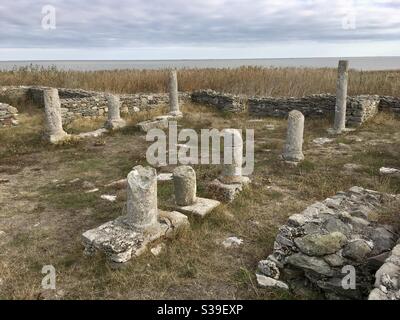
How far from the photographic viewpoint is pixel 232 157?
7.05m

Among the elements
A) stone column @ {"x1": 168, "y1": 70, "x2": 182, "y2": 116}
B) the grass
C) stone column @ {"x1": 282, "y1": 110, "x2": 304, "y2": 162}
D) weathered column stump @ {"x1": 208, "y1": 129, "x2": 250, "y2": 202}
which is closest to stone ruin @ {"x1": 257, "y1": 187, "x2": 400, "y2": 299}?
weathered column stump @ {"x1": 208, "y1": 129, "x2": 250, "y2": 202}

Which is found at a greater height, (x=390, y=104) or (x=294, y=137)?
(x=390, y=104)

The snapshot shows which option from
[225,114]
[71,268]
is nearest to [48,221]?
[71,268]

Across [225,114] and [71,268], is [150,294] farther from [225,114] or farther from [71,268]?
[225,114]

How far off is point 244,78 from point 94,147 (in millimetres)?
10728

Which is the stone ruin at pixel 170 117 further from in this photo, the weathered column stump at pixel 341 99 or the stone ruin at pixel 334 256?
the stone ruin at pixel 334 256

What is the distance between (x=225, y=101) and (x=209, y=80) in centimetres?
427

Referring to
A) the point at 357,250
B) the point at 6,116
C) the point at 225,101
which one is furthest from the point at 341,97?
the point at 6,116

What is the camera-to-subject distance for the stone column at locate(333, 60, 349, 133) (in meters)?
11.4

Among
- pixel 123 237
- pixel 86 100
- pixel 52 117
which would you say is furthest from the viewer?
pixel 86 100

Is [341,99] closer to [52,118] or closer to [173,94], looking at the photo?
Result: [173,94]

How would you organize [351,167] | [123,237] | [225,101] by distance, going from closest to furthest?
[123,237] → [351,167] → [225,101]

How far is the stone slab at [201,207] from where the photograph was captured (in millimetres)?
5914
